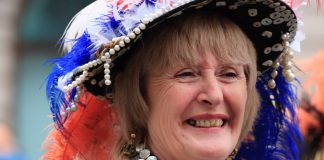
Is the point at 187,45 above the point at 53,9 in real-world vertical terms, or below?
above

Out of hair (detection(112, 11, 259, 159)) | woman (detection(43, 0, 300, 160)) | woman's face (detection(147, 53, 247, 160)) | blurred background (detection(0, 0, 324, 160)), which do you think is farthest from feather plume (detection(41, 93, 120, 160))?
blurred background (detection(0, 0, 324, 160))

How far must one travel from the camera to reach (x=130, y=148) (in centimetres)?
268

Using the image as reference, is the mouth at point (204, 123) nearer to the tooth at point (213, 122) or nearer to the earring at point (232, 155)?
the tooth at point (213, 122)

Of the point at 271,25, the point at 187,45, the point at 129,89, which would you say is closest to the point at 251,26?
the point at 271,25

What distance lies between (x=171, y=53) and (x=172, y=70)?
Answer: 6 cm

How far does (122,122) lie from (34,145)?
18.6 feet

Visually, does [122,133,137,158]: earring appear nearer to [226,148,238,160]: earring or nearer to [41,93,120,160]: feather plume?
[41,93,120,160]: feather plume

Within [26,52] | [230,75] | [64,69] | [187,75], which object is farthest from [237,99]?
[26,52]

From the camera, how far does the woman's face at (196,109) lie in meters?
2.54

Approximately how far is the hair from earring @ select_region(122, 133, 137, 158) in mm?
14

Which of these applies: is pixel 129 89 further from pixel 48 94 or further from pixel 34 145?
pixel 34 145

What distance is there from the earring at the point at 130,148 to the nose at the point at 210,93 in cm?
29

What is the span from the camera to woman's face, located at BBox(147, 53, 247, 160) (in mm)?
2535

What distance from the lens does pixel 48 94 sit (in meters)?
2.82
